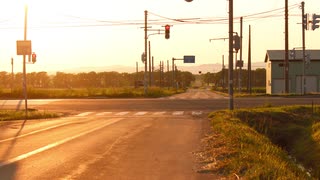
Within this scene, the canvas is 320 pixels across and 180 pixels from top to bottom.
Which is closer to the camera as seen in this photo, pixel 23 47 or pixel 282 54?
pixel 23 47

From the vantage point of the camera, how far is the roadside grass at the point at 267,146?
1027 centimetres

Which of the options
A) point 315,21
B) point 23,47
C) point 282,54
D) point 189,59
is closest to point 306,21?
point 315,21

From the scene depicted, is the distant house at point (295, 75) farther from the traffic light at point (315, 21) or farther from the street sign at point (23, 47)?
the street sign at point (23, 47)

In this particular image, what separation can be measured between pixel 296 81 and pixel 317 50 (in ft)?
23.4

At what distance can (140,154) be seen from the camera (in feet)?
43.7

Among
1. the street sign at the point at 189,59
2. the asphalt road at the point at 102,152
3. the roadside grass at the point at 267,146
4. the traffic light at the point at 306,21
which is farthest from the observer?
the street sign at the point at 189,59

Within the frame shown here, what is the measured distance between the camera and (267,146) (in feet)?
46.3

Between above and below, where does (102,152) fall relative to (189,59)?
below

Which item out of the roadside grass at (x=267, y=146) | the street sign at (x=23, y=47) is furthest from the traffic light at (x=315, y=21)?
the street sign at (x=23, y=47)

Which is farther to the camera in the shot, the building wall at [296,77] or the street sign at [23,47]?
the building wall at [296,77]

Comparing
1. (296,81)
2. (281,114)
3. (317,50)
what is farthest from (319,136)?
(317,50)

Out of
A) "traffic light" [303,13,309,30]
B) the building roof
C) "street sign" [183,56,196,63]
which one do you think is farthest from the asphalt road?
"street sign" [183,56,196,63]

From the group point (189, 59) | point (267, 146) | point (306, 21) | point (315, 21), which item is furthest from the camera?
point (189, 59)

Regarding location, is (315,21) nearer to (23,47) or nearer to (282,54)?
(23,47)
